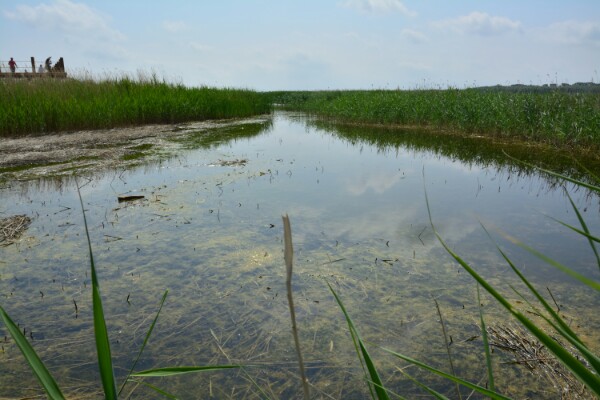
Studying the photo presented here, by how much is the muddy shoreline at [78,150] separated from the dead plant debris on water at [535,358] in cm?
697

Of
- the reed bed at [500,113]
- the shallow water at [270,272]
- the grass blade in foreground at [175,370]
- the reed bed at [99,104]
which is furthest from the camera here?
the reed bed at [99,104]

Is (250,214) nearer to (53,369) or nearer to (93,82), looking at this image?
(53,369)

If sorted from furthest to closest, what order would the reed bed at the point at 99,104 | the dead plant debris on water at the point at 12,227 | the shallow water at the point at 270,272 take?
the reed bed at the point at 99,104
the dead plant debris on water at the point at 12,227
the shallow water at the point at 270,272

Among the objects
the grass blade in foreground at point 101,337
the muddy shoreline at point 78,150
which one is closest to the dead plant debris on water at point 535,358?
the grass blade in foreground at point 101,337

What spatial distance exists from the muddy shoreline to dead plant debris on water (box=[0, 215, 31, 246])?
101 inches

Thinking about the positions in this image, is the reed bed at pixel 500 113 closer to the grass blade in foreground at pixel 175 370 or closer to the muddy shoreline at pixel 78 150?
the muddy shoreline at pixel 78 150

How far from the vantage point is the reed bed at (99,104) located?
11203 millimetres

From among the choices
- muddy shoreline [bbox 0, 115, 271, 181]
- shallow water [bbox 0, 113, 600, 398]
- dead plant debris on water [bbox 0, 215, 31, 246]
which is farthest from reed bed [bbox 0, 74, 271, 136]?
dead plant debris on water [bbox 0, 215, 31, 246]

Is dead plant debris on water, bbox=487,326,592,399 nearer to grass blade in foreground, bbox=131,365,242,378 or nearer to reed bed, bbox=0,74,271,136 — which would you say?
grass blade in foreground, bbox=131,365,242,378

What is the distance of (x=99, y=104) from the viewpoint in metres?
12.5

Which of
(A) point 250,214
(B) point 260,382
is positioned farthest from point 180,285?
(A) point 250,214

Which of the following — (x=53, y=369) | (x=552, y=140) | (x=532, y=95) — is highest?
(x=532, y=95)

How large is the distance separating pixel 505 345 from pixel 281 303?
1.39m

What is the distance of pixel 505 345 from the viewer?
2344 mm
